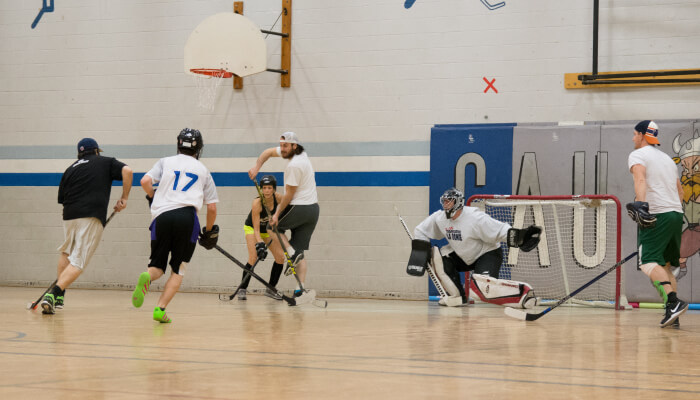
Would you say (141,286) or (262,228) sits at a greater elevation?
(262,228)

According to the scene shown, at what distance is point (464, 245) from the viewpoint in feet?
29.0

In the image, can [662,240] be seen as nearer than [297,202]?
Yes

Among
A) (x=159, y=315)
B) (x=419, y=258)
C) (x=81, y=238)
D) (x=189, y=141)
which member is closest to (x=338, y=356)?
(x=159, y=315)

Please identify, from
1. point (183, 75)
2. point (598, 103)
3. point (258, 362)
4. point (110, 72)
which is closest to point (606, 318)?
point (598, 103)

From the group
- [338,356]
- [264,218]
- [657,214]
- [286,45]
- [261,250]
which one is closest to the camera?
[338,356]

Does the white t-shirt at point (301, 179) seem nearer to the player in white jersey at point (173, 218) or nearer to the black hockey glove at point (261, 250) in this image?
the black hockey glove at point (261, 250)

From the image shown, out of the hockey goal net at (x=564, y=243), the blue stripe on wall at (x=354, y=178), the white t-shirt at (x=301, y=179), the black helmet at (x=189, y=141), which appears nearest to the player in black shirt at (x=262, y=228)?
the white t-shirt at (x=301, y=179)

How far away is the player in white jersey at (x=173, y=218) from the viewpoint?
6055 millimetres

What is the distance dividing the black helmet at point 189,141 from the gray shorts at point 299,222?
2.25 m

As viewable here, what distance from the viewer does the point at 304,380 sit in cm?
348

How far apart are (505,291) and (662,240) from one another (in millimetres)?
2038

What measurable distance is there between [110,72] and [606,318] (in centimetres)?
729

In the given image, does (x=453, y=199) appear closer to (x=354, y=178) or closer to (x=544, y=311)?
(x=354, y=178)

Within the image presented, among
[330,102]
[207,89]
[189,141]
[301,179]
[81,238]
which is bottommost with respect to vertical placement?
[81,238]
